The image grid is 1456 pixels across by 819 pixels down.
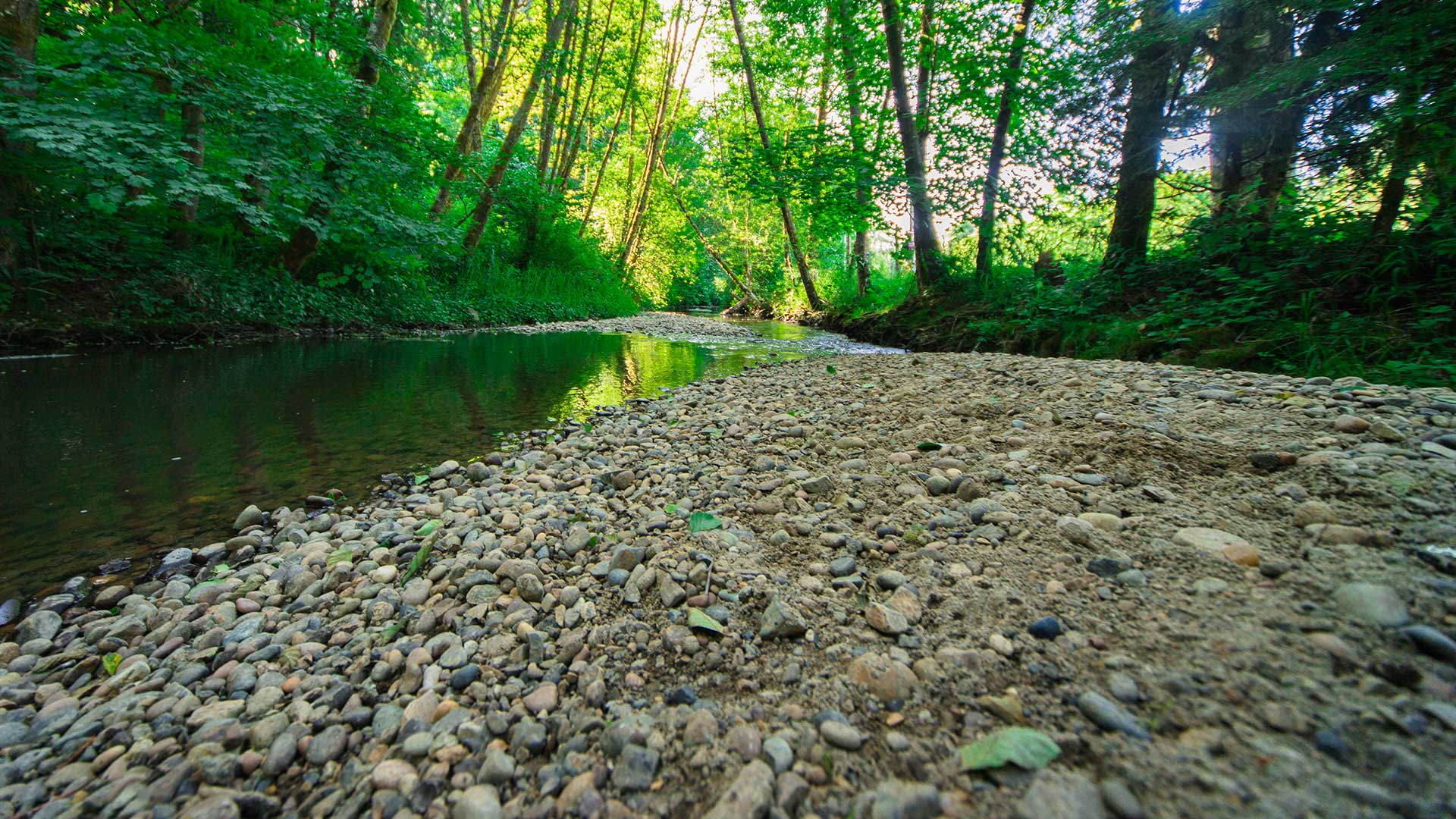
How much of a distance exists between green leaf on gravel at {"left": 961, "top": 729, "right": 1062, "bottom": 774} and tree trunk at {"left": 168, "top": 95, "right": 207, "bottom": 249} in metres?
7.38

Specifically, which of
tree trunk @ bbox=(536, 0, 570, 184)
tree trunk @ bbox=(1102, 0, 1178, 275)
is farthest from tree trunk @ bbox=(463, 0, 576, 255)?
tree trunk @ bbox=(1102, 0, 1178, 275)

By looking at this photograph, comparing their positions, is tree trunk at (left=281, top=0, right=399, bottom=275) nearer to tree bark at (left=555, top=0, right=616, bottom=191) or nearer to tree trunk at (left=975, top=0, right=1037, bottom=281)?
tree bark at (left=555, top=0, right=616, bottom=191)

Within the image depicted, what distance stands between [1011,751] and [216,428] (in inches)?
185

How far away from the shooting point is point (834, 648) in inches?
53.8

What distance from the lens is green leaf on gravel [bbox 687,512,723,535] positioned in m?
2.13

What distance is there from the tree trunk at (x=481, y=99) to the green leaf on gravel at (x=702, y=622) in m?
10.9

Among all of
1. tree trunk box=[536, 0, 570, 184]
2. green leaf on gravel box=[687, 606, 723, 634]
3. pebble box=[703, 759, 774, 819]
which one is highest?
tree trunk box=[536, 0, 570, 184]

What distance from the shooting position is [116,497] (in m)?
2.52

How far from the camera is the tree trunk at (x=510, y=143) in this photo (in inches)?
448

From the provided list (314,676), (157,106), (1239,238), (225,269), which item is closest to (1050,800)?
(314,676)

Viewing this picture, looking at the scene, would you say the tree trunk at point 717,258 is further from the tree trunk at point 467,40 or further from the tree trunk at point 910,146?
the tree trunk at point 910,146

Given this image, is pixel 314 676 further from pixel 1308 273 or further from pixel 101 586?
pixel 1308 273

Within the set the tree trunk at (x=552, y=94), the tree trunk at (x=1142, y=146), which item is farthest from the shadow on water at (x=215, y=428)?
the tree trunk at (x=552, y=94)

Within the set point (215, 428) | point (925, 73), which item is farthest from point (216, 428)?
point (925, 73)
